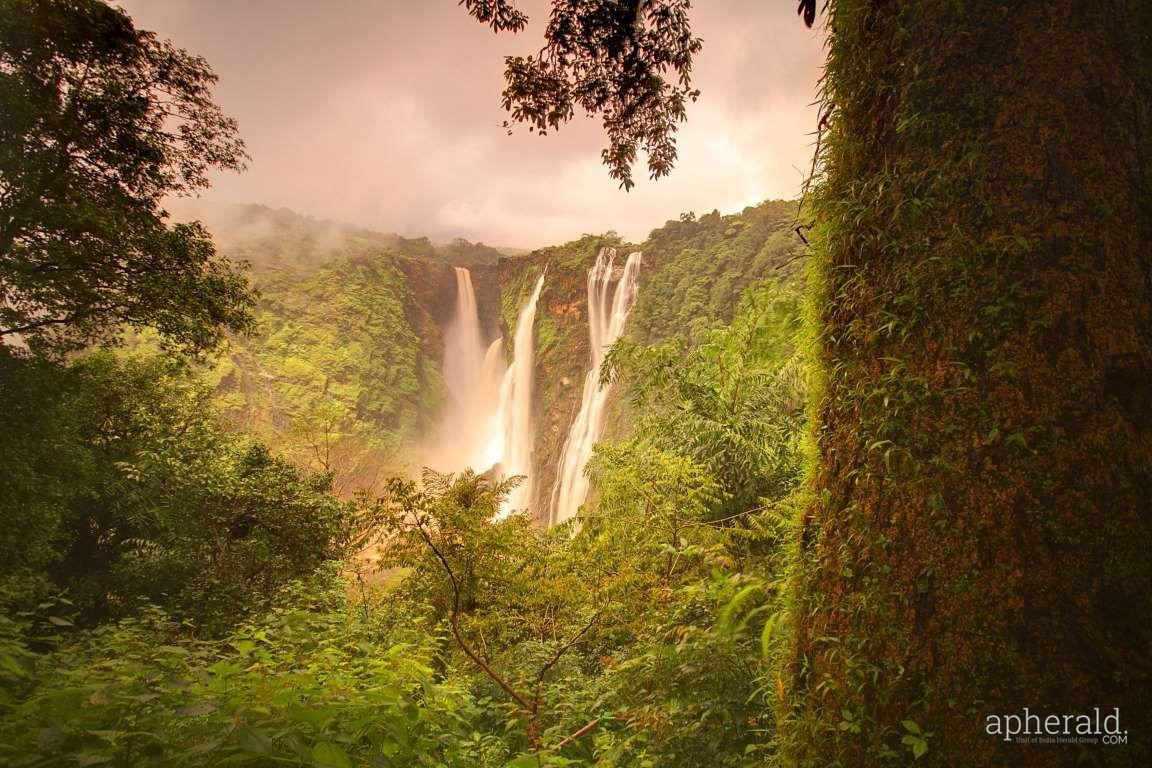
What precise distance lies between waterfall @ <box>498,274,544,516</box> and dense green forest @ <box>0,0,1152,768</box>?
32.6 metres

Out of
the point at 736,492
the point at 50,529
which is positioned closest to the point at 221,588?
the point at 50,529

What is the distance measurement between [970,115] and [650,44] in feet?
9.10

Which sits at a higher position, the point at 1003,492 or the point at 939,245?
the point at 939,245

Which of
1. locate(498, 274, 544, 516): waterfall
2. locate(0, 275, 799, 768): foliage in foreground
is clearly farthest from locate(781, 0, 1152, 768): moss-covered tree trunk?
locate(498, 274, 544, 516): waterfall

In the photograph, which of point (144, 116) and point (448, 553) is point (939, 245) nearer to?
point (448, 553)

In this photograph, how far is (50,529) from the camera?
6398 millimetres

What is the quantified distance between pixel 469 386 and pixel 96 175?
50973mm

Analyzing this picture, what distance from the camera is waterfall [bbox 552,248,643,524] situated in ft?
87.9

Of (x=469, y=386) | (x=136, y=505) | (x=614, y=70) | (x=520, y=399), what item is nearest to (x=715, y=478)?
(x=614, y=70)

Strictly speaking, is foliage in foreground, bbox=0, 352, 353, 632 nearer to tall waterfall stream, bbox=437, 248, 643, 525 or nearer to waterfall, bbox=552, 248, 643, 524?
tall waterfall stream, bbox=437, 248, 643, 525

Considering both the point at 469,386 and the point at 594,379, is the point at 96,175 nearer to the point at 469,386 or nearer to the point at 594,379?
the point at 594,379

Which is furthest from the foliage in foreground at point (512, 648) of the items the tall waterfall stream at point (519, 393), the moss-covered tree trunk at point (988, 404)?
the tall waterfall stream at point (519, 393)

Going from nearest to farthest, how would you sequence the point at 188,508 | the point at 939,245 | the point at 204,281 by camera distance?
the point at 939,245 < the point at 204,281 < the point at 188,508

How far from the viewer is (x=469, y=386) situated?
5688cm
